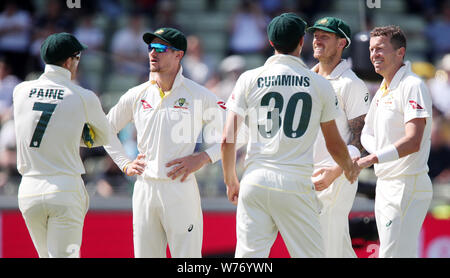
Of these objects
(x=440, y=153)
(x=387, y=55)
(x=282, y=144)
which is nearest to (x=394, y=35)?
(x=387, y=55)

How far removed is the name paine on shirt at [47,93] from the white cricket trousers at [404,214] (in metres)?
2.63

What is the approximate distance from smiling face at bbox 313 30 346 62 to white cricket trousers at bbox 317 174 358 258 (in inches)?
40.0

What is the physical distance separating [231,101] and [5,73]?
7101 mm

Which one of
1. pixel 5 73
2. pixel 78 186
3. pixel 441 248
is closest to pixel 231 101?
pixel 78 186

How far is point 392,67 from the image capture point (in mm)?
6176

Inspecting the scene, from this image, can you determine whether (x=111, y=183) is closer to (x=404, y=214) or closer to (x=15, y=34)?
(x=404, y=214)

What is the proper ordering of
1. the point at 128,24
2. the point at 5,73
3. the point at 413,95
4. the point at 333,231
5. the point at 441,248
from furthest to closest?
the point at 128,24 < the point at 5,73 < the point at 441,248 < the point at 333,231 < the point at 413,95

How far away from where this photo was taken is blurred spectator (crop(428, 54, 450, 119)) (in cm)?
1085

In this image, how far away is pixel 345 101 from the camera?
21.0 ft

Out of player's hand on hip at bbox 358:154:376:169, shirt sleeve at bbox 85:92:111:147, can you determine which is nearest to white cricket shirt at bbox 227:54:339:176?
player's hand on hip at bbox 358:154:376:169

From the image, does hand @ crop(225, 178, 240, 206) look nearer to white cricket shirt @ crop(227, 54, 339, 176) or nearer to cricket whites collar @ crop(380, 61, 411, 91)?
white cricket shirt @ crop(227, 54, 339, 176)

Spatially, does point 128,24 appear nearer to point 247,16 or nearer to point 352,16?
point 247,16

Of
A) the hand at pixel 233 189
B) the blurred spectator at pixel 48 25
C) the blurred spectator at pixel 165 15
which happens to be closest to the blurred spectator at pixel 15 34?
the blurred spectator at pixel 48 25
